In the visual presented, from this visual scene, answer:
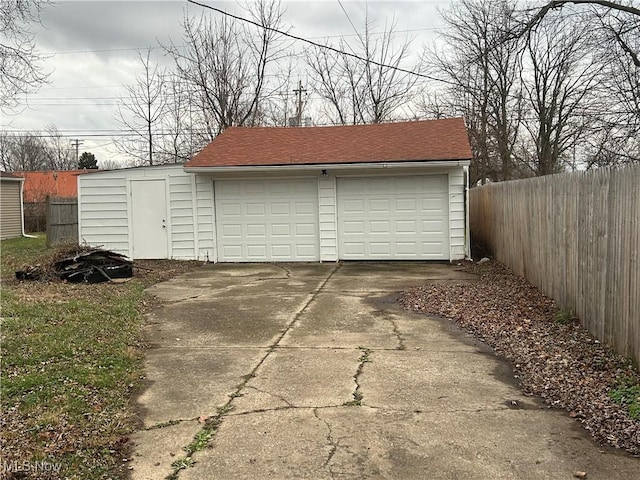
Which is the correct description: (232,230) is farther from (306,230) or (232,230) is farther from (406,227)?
(406,227)

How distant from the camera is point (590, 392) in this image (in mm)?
4512

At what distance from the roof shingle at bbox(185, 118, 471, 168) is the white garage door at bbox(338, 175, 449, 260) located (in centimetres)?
65

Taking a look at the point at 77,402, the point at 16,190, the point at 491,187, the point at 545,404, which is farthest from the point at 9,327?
the point at 16,190

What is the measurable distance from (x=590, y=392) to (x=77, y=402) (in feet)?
13.3

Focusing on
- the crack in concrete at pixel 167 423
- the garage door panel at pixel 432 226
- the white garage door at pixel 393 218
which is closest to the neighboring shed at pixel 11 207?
the white garage door at pixel 393 218

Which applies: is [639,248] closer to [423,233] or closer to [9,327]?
[9,327]

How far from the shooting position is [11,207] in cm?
2536

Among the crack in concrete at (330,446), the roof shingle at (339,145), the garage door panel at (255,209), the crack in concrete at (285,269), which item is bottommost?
the crack in concrete at (330,446)

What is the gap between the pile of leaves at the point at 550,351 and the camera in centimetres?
405

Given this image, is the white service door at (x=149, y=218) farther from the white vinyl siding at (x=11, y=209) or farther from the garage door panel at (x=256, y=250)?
the white vinyl siding at (x=11, y=209)

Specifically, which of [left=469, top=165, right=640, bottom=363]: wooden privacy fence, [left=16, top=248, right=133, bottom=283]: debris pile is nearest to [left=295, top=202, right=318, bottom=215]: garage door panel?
[left=16, top=248, right=133, bottom=283]: debris pile

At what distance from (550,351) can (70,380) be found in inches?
181

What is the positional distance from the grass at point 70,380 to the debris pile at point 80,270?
1.71m

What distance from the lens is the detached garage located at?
44.2 feet
